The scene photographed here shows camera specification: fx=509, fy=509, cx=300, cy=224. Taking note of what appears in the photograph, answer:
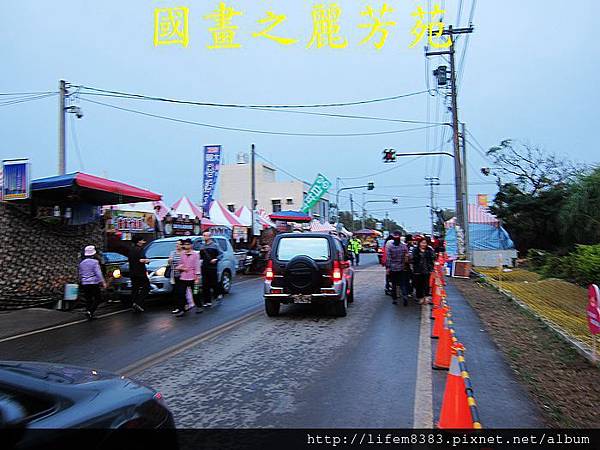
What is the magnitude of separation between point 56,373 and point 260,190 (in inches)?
2133

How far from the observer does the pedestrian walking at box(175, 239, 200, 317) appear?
37.4 ft

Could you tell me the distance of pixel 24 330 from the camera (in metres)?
9.84

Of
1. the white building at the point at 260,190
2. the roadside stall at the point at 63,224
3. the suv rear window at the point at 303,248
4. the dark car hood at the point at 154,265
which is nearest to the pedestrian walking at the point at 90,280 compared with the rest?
the roadside stall at the point at 63,224

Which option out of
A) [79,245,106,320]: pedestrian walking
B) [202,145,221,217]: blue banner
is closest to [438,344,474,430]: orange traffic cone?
[79,245,106,320]: pedestrian walking

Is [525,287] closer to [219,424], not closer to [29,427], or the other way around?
[219,424]

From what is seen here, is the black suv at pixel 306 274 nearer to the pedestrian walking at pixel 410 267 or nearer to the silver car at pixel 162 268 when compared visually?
the pedestrian walking at pixel 410 267

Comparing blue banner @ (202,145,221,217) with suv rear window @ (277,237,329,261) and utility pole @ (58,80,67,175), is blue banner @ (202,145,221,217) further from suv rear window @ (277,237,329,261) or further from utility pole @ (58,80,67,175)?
suv rear window @ (277,237,329,261)

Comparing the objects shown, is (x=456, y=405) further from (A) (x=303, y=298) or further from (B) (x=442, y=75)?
(B) (x=442, y=75)

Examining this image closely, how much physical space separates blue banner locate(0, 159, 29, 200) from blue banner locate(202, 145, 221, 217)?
1374 cm

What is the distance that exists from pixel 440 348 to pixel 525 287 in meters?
11.0

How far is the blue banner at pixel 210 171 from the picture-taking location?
25.6 meters

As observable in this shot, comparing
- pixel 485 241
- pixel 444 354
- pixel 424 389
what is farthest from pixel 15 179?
pixel 485 241

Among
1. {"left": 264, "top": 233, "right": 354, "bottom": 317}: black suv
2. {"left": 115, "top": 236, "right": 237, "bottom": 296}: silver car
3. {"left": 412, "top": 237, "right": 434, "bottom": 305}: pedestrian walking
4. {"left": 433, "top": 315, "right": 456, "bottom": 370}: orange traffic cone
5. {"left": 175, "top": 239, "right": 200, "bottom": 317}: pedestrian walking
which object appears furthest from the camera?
{"left": 412, "top": 237, "right": 434, "bottom": 305}: pedestrian walking

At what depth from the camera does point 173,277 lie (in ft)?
38.0
